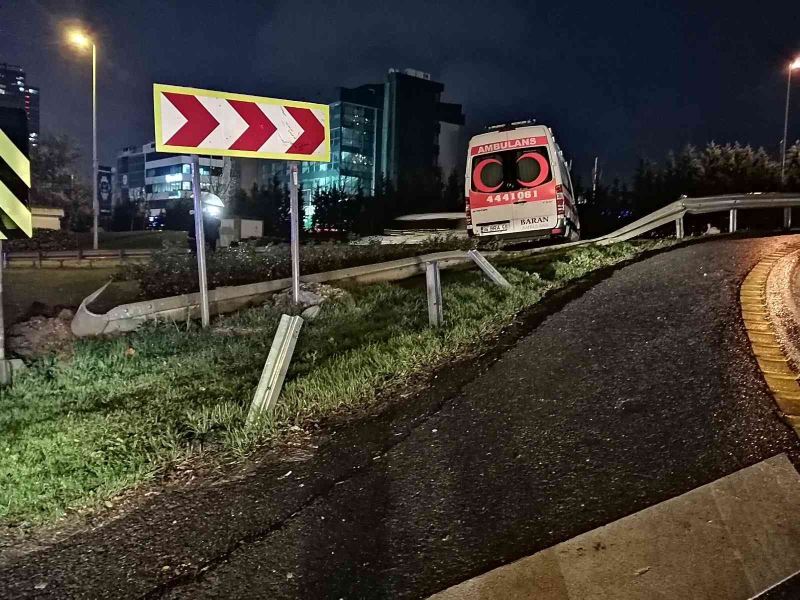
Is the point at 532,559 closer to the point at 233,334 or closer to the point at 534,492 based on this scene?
the point at 534,492

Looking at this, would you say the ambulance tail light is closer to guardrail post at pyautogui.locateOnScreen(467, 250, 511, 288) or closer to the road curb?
guardrail post at pyautogui.locateOnScreen(467, 250, 511, 288)

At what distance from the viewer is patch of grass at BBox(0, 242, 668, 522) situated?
397 centimetres

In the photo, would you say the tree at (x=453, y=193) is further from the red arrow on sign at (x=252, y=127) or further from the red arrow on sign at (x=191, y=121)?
the red arrow on sign at (x=191, y=121)

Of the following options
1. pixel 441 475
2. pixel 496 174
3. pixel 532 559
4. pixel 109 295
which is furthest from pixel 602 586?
pixel 496 174

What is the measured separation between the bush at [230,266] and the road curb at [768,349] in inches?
228

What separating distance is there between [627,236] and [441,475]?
11.4m

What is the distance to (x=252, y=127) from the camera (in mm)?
6758

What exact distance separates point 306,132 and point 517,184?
691 cm

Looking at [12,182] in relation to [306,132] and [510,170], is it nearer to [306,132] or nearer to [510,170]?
[306,132]

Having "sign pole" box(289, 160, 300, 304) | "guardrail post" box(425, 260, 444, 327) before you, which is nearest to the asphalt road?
"guardrail post" box(425, 260, 444, 327)

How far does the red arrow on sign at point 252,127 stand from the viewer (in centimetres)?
670

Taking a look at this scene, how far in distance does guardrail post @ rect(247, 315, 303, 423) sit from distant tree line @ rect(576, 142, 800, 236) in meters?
18.2

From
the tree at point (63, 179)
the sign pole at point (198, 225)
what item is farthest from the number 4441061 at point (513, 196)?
the tree at point (63, 179)

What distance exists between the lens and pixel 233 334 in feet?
22.5
